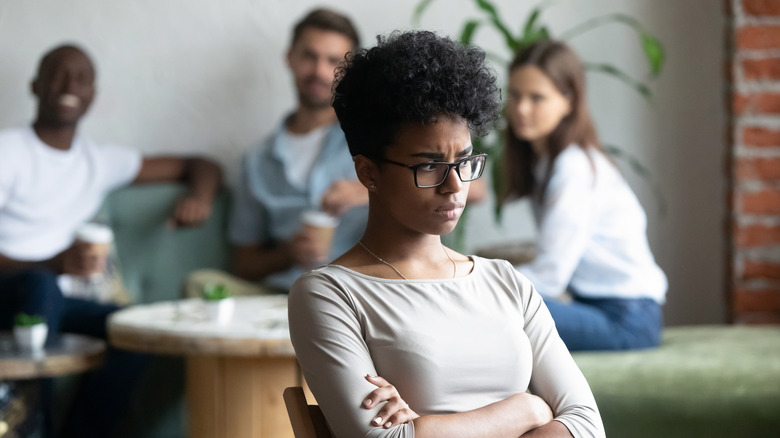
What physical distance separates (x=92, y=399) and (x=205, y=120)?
46.2 inches

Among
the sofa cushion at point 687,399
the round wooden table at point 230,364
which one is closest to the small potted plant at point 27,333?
the round wooden table at point 230,364

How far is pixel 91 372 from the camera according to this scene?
281 cm

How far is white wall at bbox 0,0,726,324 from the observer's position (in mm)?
3320

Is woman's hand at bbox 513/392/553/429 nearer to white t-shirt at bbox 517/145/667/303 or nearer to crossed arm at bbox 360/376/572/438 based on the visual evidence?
crossed arm at bbox 360/376/572/438

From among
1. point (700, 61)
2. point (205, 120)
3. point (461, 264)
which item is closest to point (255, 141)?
point (205, 120)

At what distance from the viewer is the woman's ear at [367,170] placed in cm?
105

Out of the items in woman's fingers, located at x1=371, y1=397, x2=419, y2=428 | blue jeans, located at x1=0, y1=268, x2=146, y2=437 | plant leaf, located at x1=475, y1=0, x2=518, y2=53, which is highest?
plant leaf, located at x1=475, y1=0, x2=518, y2=53

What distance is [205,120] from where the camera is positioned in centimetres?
339

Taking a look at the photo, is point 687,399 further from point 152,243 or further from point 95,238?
point 152,243

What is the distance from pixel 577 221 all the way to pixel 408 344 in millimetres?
Result: 1350

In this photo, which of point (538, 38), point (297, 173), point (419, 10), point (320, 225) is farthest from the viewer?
point (297, 173)

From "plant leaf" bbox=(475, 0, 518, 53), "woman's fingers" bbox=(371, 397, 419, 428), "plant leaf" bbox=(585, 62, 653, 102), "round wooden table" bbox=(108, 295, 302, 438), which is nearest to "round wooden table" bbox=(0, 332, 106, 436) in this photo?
"round wooden table" bbox=(108, 295, 302, 438)

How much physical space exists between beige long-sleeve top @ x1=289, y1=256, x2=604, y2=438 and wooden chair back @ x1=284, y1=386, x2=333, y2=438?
0.08 meters

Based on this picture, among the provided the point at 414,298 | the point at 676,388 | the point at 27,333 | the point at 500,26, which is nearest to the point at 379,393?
the point at 414,298
